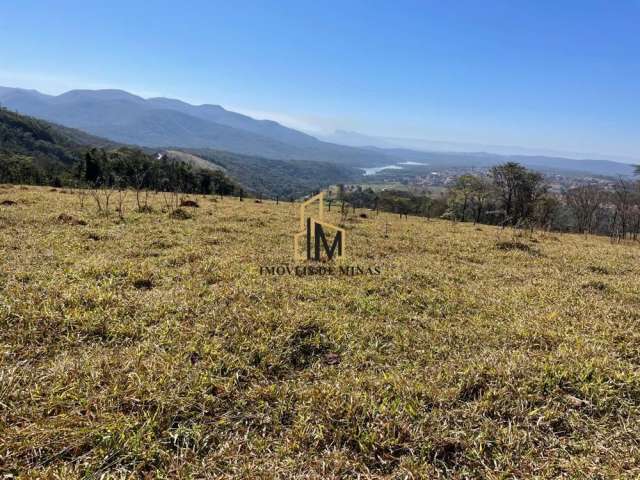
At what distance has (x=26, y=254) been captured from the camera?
7.02 metres

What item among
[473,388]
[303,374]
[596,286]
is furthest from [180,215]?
[596,286]

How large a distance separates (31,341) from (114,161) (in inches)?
2716

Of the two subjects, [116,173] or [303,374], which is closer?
[303,374]

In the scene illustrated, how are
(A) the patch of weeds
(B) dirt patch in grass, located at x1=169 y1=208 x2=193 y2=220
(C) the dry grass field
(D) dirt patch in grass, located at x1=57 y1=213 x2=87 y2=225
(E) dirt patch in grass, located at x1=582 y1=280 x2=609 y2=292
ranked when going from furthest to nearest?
(B) dirt patch in grass, located at x1=169 y1=208 x2=193 y2=220 < (D) dirt patch in grass, located at x1=57 y1=213 x2=87 y2=225 < (E) dirt patch in grass, located at x1=582 y1=280 x2=609 y2=292 < (A) the patch of weeds < (C) the dry grass field

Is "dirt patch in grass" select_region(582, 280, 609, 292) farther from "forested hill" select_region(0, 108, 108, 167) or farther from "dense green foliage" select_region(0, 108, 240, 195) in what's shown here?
"forested hill" select_region(0, 108, 108, 167)

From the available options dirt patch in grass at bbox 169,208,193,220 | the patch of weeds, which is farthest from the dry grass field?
dirt patch in grass at bbox 169,208,193,220

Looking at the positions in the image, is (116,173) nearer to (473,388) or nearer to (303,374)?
(303,374)

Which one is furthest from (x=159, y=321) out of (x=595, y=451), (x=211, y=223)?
(x=211, y=223)

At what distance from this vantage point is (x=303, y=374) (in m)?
3.70

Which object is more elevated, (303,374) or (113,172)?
(113,172)

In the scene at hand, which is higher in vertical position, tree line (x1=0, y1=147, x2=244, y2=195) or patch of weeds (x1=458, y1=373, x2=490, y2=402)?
tree line (x1=0, y1=147, x2=244, y2=195)

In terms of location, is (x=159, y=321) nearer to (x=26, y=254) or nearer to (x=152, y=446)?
(x=152, y=446)

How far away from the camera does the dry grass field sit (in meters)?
2.61

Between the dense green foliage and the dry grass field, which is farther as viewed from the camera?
the dense green foliage
